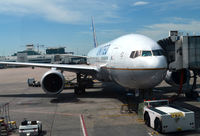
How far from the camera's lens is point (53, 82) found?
56.2 ft

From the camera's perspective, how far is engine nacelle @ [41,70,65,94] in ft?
54.4

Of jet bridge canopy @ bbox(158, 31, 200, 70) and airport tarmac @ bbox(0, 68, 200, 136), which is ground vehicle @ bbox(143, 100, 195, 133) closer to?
airport tarmac @ bbox(0, 68, 200, 136)

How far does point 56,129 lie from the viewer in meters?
9.88

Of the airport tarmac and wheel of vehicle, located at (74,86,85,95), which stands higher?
wheel of vehicle, located at (74,86,85,95)

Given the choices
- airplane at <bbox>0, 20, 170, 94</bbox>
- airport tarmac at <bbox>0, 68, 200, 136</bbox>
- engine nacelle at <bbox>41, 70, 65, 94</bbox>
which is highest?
airplane at <bbox>0, 20, 170, 94</bbox>

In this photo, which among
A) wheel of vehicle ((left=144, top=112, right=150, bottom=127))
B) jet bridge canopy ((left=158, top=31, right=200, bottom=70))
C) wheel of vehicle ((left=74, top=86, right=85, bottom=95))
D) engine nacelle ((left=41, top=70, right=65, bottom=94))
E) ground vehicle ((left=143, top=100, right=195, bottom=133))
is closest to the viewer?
ground vehicle ((left=143, top=100, right=195, bottom=133))

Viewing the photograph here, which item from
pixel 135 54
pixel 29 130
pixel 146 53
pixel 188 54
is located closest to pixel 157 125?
pixel 146 53

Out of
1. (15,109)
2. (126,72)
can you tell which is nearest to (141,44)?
(126,72)

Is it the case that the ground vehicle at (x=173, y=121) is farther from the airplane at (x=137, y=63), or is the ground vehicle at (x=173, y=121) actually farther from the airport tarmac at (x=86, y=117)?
the airplane at (x=137, y=63)

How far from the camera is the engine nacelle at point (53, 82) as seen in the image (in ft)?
54.4

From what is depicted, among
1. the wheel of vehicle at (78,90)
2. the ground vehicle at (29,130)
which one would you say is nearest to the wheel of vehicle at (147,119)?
the ground vehicle at (29,130)

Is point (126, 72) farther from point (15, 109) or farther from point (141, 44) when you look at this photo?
point (15, 109)

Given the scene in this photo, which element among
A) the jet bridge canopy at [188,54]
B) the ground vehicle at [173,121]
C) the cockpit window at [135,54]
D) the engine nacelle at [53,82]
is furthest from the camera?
the engine nacelle at [53,82]

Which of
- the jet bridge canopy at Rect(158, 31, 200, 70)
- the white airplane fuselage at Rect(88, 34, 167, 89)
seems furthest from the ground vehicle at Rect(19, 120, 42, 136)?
the jet bridge canopy at Rect(158, 31, 200, 70)
